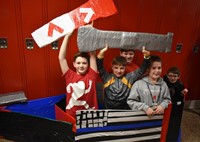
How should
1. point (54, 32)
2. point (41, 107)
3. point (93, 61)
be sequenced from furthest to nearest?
point (41, 107)
point (93, 61)
point (54, 32)

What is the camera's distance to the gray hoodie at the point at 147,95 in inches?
59.2

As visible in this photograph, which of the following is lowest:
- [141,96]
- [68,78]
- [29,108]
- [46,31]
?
[29,108]

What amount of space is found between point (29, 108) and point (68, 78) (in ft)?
1.64

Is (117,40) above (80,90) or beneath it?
above

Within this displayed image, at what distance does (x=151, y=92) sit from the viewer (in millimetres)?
1542

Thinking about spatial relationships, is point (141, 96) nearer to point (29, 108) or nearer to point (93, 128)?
point (93, 128)

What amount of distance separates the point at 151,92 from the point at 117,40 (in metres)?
0.51

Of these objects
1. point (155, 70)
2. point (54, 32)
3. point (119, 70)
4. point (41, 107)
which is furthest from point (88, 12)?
point (41, 107)

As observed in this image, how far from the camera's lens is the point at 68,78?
1594 millimetres

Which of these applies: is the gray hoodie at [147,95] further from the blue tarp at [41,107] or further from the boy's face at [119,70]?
the blue tarp at [41,107]

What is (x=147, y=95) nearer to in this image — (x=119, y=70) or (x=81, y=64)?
(x=119, y=70)

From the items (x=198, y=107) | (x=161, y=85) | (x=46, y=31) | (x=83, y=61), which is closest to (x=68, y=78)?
(x=83, y=61)

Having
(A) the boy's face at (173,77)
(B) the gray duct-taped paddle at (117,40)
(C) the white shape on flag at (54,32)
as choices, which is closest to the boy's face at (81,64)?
(B) the gray duct-taped paddle at (117,40)

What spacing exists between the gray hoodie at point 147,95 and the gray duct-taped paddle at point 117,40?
30 cm
